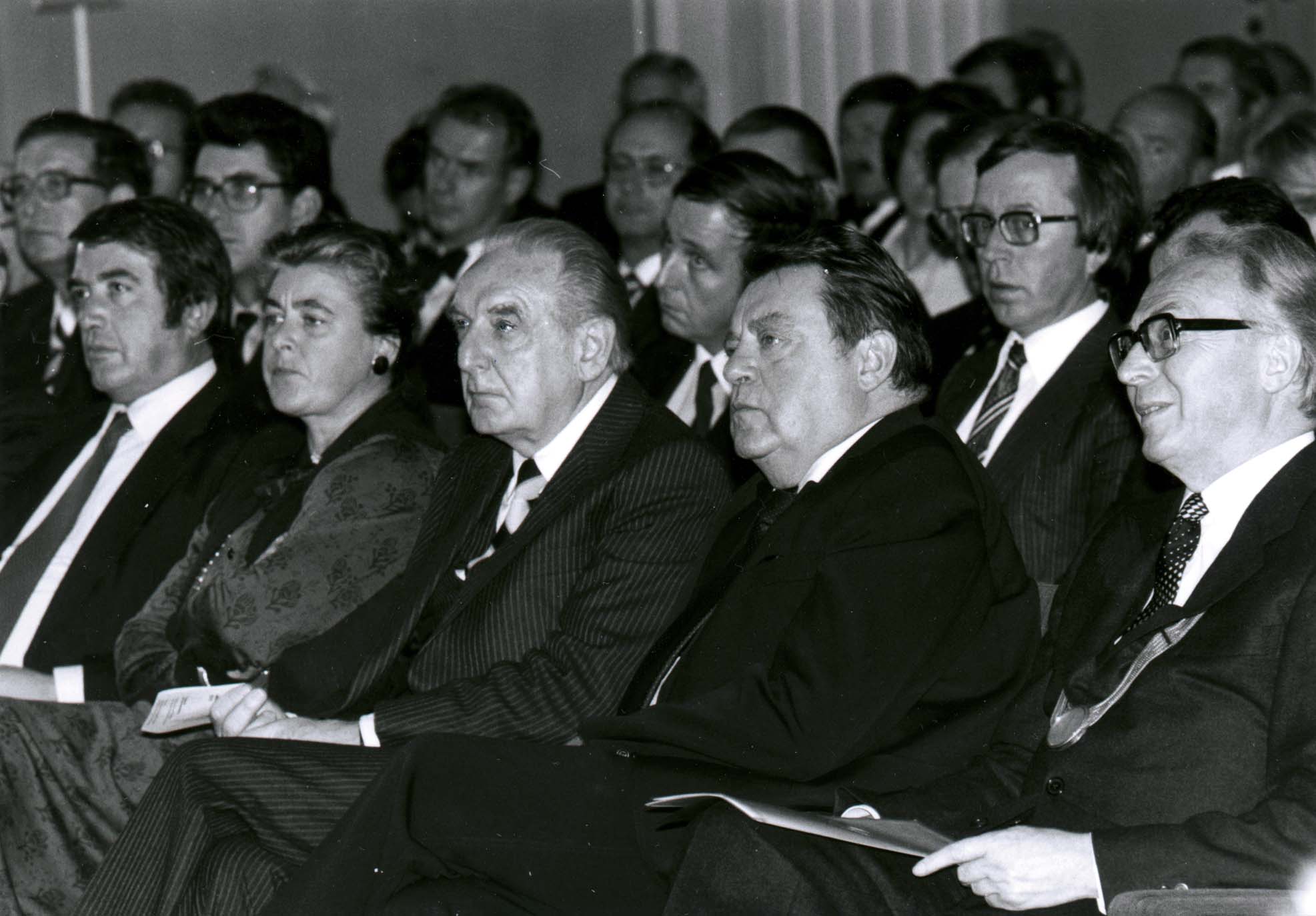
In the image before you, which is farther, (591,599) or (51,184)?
(51,184)

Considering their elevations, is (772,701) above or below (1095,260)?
below

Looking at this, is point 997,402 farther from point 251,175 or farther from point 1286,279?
point 251,175

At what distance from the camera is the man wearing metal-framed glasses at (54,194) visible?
17.6ft

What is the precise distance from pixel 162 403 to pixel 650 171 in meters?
1.83

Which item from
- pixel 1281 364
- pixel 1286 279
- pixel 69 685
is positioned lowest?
pixel 69 685

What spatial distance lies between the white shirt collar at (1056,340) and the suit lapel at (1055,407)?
0.06 meters

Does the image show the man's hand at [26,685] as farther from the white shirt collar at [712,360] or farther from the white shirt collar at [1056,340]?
the white shirt collar at [1056,340]

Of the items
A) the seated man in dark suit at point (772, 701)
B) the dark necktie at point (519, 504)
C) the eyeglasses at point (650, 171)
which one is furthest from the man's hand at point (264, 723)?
the eyeglasses at point (650, 171)

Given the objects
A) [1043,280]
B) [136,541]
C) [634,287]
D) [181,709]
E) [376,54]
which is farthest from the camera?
[376,54]

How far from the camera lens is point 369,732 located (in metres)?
3.15

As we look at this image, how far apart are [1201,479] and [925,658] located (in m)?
0.49

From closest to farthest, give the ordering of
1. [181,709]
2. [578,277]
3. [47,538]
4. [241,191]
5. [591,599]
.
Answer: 1. [591,599]
2. [181,709]
3. [578,277]
4. [47,538]
5. [241,191]

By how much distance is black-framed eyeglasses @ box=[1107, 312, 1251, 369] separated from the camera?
8.49 feet

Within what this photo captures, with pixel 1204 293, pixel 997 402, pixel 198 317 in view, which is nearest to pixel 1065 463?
pixel 997 402
